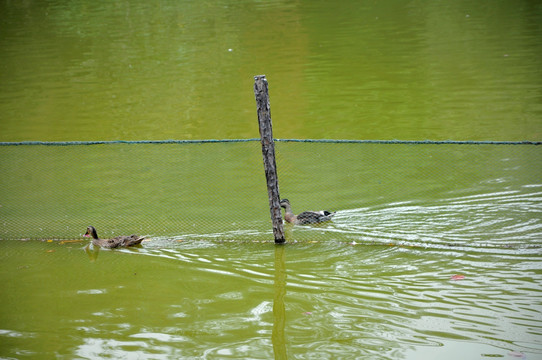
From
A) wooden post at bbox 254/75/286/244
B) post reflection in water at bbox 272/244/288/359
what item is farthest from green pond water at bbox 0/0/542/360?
wooden post at bbox 254/75/286/244

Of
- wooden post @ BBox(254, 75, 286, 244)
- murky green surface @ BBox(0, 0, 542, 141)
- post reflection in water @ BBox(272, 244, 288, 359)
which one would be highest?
murky green surface @ BBox(0, 0, 542, 141)

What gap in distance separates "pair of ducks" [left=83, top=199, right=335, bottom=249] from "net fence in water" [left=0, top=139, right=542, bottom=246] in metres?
0.13

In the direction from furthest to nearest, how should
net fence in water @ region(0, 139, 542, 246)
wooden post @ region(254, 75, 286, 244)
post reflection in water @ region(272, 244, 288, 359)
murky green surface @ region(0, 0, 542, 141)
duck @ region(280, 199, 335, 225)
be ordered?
murky green surface @ region(0, 0, 542, 141) → duck @ region(280, 199, 335, 225) → net fence in water @ region(0, 139, 542, 246) → wooden post @ region(254, 75, 286, 244) → post reflection in water @ region(272, 244, 288, 359)

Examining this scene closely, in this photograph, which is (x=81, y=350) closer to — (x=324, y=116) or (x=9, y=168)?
(x=9, y=168)

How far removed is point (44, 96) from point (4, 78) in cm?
324

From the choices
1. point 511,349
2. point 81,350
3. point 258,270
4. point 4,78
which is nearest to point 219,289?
point 258,270

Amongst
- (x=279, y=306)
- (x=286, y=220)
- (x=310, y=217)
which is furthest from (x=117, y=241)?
(x=279, y=306)

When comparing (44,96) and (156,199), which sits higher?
(44,96)

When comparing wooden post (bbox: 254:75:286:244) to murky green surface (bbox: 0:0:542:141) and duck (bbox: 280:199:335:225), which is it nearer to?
duck (bbox: 280:199:335:225)

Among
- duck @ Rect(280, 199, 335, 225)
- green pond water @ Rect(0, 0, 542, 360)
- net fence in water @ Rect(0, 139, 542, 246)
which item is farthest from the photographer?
duck @ Rect(280, 199, 335, 225)

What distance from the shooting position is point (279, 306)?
589 cm

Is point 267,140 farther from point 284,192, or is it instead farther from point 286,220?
point 284,192

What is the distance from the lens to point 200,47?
21062mm

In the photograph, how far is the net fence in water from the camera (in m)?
7.57
